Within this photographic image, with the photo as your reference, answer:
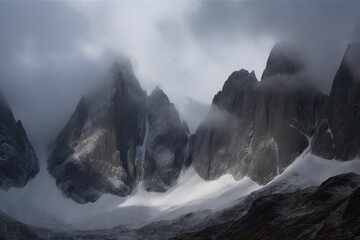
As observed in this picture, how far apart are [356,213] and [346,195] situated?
38.1m

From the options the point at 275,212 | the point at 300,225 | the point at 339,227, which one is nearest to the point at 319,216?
the point at 300,225

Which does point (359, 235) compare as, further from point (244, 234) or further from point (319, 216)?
point (244, 234)

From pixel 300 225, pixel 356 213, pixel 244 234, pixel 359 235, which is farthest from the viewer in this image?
pixel 244 234

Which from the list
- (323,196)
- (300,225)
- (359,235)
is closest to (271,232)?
(300,225)

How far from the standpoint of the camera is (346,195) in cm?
19312

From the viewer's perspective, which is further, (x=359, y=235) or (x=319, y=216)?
(x=319, y=216)

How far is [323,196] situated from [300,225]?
2948 centimetres

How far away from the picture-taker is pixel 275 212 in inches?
7854

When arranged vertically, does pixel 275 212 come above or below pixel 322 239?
above

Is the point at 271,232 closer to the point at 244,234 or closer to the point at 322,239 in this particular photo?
the point at 244,234

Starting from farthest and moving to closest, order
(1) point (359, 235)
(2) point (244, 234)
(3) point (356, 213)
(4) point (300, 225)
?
(2) point (244, 234) → (4) point (300, 225) → (3) point (356, 213) → (1) point (359, 235)

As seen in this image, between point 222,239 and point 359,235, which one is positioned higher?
point 222,239

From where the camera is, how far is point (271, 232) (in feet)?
592

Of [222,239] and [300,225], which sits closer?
[300,225]
